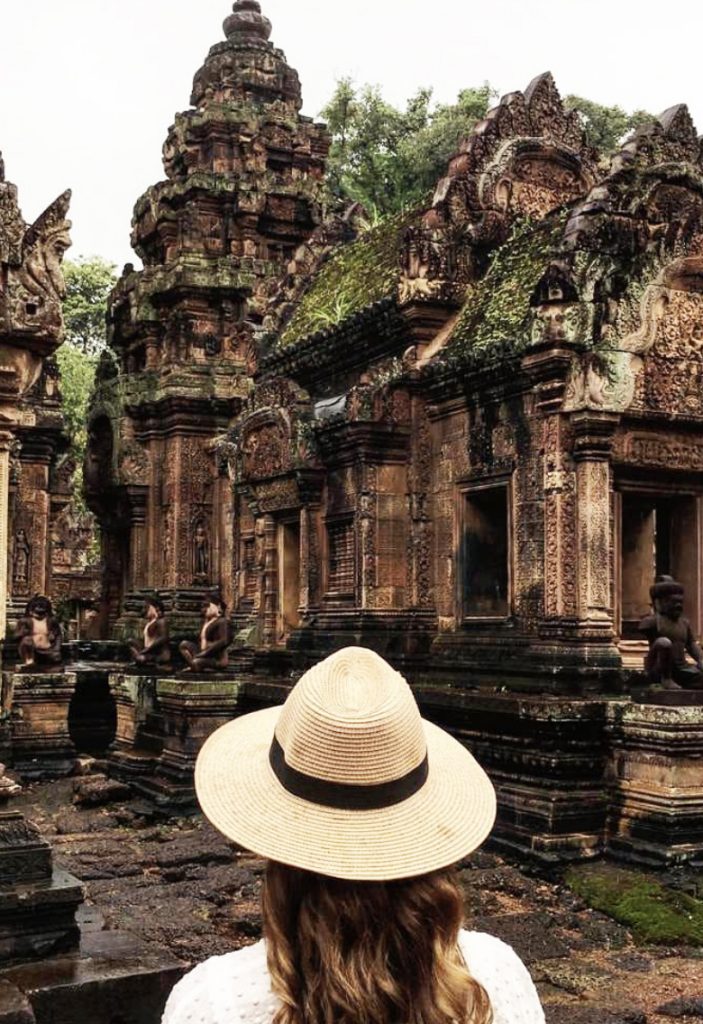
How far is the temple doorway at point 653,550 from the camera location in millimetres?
10727

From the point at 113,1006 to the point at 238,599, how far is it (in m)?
10.7

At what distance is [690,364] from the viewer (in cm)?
1016

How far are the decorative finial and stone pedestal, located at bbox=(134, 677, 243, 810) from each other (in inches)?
511

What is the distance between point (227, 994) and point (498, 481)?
8787 millimetres

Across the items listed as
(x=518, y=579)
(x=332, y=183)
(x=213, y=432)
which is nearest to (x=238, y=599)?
(x=213, y=432)

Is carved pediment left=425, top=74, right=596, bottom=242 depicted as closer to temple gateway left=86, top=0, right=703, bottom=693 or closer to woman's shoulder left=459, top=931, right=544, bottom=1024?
temple gateway left=86, top=0, right=703, bottom=693

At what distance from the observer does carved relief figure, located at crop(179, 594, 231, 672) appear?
12430mm

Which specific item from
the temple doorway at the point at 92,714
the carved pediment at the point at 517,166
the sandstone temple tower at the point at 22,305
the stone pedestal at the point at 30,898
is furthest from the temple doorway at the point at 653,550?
the temple doorway at the point at 92,714

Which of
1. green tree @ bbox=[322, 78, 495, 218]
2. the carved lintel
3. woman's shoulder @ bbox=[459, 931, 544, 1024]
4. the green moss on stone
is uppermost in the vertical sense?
green tree @ bbox=[322, 78, 495, 218]

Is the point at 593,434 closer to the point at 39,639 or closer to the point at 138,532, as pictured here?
the point at 39,639

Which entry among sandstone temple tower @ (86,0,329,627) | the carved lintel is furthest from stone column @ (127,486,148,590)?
the carved lintel

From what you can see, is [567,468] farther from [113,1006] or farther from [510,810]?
[113,1006]

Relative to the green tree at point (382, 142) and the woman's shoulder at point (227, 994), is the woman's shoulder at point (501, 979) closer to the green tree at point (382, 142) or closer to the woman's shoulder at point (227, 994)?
the woman's shoulder at point (227, 994)

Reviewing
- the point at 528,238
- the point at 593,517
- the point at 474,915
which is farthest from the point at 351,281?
the point at 474,915
